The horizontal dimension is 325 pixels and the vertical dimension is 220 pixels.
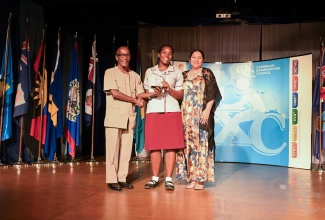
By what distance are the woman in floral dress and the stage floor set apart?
23 cm

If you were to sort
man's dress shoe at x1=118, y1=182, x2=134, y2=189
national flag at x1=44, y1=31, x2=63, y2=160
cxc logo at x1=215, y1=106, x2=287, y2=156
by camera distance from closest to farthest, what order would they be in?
man's dress shoe at x1=118, y1=182, x2=134, y2=189 → national flag at x1=44, y1=31, x2=63, y2=160 → cxc logo at x1=215, y1=106, x2=287, y2=156

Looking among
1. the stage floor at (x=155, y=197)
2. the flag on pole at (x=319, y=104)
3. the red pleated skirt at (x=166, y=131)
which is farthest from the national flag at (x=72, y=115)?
the flag on pole at (x=319, y=104)

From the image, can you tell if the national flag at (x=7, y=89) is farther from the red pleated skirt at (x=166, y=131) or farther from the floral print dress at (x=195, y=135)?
the floral print dress at (x=195, y=135)

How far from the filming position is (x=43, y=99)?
639cm

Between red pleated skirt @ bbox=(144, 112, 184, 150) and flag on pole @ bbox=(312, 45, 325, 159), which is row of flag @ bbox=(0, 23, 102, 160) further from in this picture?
flag on pole @ bbox=(312, 45, 325, 159)

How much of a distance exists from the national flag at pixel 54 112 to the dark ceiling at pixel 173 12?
141 cm

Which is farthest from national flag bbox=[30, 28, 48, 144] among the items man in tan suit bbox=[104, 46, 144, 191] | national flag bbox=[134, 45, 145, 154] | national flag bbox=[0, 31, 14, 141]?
man in tan suit bbox=[104, 46, 144, 191]

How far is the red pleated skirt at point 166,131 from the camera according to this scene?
160 inches

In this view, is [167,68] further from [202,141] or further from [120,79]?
[202,141]

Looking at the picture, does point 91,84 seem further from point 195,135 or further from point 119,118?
point 195,135

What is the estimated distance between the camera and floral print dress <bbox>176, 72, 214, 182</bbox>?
4109 mm

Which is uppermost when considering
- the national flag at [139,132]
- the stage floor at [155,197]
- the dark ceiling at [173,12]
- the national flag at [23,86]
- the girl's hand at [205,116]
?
the dark ceiling at [173,12]

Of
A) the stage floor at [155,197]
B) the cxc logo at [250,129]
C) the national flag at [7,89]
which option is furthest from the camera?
the cxc logo at [250,129]

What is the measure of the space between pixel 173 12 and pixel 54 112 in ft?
10.0
